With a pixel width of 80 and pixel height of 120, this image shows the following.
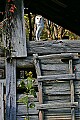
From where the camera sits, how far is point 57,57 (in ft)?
20.1

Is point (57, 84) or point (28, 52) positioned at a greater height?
point (28, 52)

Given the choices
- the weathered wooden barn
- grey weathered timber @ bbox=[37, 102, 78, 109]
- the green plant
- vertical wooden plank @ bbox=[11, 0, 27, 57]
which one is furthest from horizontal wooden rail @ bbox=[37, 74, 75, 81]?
vertical wooden plank @ bbox=[11, 0, 27, 57]

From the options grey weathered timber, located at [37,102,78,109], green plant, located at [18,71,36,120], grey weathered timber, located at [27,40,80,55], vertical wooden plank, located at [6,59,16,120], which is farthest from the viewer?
grey weathered timber, located at [27,40,80,55]

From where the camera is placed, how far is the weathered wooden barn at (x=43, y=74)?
6.07 metres

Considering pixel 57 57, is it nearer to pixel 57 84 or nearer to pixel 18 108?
pixel 57 84

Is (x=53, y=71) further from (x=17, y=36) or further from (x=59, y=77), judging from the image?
(x=17, y=36)

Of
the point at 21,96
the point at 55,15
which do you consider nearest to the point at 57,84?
the point at 21,96

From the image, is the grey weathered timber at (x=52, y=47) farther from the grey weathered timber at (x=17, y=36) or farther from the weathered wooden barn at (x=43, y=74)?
the grey weathered timber at (x=17, y=36)

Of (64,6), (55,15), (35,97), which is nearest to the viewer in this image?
(35,97)

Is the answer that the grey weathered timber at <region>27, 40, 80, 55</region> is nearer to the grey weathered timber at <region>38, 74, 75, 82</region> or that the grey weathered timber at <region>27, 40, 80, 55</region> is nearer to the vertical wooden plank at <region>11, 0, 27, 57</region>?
the vertical wooden plank at <region>11, 0, 27, 57</region>

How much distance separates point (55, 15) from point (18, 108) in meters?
3.64

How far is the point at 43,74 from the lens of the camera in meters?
6.18

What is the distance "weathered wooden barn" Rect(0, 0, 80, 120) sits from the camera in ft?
19.9

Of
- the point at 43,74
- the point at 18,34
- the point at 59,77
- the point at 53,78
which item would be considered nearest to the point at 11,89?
the point at 43,74
